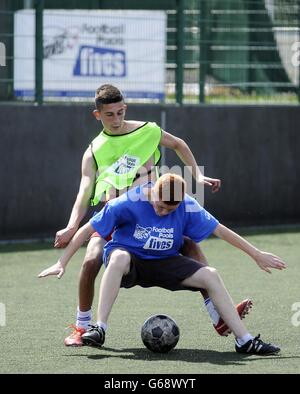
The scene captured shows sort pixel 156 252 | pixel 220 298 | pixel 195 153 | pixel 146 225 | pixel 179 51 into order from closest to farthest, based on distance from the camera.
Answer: pixel 220 298, pixel 146 225, pixel 156 252, pixel 195 153, pixel 179 51

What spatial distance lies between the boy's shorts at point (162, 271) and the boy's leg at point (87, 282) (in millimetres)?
267

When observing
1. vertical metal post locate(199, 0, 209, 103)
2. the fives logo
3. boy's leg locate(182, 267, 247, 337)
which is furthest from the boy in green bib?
vertical metal post locate(199, 0, 209, 103)

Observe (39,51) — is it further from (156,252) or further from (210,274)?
(210,274)

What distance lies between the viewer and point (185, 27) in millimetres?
15805

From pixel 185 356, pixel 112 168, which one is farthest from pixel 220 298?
pixel 112 168

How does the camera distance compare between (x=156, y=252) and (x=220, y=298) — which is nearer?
(x=220, y=298)

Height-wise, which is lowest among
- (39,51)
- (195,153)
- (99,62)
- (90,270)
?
(90,270)

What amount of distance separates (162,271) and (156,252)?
0.14 metres

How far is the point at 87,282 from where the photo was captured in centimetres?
818

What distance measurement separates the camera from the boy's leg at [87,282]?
26.7ft

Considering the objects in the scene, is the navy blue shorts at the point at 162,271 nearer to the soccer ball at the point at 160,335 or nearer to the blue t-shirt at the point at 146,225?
the blue t-shirt at the point at 146,225

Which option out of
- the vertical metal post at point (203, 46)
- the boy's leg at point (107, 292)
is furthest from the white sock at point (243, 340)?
the vertical metal post at point (203, 46)
